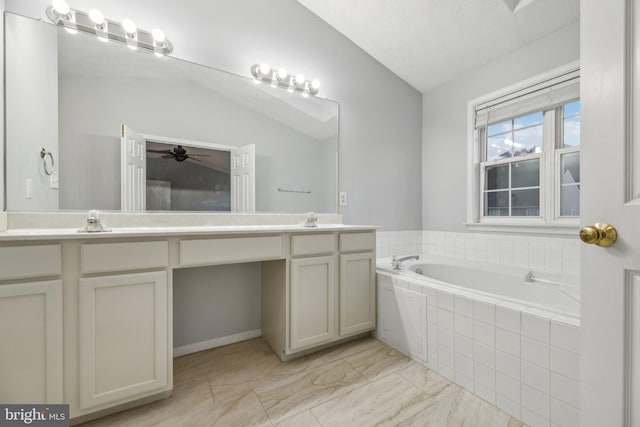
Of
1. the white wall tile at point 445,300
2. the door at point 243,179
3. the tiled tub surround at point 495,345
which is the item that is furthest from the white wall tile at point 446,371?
the door at point 243,179

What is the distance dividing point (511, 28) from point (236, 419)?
3.11 meters

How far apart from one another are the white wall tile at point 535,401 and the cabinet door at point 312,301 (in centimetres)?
103

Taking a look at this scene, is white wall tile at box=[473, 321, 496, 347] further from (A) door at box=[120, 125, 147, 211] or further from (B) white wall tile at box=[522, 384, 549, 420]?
(A) door at box=[120, 125, 147, 211]

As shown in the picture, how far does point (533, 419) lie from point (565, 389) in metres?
0.22

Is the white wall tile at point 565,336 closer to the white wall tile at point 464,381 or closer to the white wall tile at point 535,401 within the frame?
the white wall tile at point 535,401

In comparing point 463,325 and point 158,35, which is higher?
point 158,35

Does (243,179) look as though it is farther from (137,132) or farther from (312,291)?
(312,291)

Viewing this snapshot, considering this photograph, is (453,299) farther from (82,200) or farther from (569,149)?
(82,200)

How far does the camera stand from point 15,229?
1378 millimetres

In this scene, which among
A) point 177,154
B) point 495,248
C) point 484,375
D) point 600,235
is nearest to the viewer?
point 600,235

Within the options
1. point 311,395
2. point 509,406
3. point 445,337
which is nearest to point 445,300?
point 445,337

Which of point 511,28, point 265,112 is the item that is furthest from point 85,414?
point 511,28

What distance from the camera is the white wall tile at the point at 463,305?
4.86 feet

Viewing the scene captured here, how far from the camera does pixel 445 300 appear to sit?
1604mm
